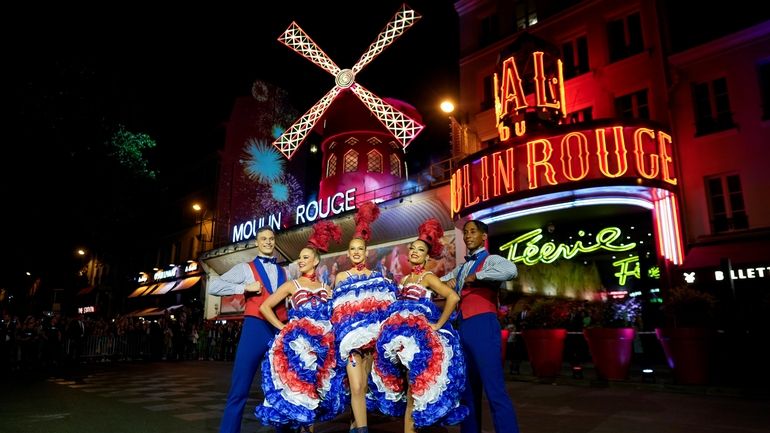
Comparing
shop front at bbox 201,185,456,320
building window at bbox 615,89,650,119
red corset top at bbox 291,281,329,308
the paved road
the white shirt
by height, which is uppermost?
building window at bbox 615,89,650,119

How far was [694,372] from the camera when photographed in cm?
841

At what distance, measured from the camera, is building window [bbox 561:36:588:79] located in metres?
15.5

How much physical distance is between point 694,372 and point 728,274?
194 centimetres

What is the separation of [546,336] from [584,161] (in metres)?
4.52

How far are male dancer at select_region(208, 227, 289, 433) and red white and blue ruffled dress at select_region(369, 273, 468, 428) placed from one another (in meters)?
1.04

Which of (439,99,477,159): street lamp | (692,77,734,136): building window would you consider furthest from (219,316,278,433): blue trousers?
(439,99,477,159): street lamp

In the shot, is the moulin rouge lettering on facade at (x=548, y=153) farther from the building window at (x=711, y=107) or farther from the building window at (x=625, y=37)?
the building window at (x=625, y=37)

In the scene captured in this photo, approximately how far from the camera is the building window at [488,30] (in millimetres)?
17984

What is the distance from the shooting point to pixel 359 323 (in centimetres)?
401

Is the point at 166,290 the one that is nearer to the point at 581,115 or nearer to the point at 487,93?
the point at 487,93

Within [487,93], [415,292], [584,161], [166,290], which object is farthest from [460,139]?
[166,290]

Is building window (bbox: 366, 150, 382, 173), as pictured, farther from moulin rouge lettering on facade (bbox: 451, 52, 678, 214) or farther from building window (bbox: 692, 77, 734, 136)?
building window (bbox: 692, 77, 734, 136)

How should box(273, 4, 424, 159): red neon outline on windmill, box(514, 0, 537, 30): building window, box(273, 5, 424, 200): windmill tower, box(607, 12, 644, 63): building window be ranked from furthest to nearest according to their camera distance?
box(273, 5, 424, 200): windmill tower, box(273, 4, 424, 159): red neon outline on windmill, box(514, 0, 537, 30): building window, box(607, 12, 644, 63): building window

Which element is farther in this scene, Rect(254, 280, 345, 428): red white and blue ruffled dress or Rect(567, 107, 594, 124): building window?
Rect(567, 107, 594, 124): building window
